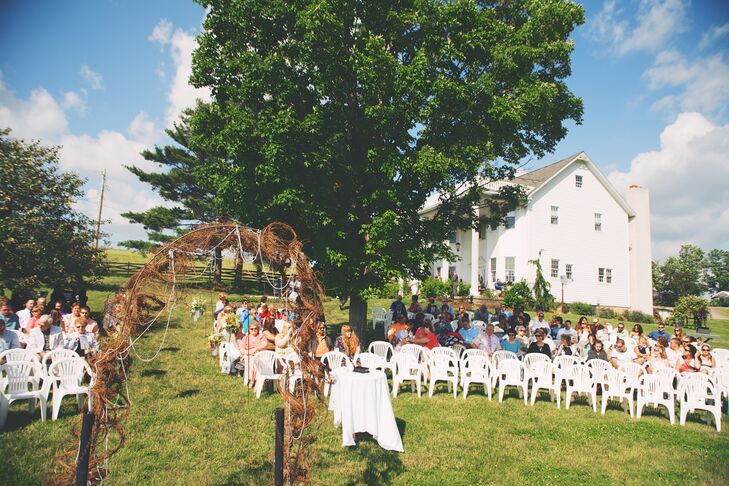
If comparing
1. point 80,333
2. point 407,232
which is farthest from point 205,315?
point 407,232

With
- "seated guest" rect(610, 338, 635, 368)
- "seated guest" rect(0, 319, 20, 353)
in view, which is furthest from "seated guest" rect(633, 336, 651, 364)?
"seated guest" rect(0, 319, 20, 353)

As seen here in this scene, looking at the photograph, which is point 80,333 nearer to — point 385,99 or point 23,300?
point 23,300

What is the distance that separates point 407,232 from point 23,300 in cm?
1241

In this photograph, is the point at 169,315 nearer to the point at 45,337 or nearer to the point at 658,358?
the point at 45,337

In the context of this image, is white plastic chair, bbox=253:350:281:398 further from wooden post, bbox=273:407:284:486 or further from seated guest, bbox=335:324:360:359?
wooden post, bbox=273:407:284:486

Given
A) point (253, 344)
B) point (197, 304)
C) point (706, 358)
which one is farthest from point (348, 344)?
point (197, 304)

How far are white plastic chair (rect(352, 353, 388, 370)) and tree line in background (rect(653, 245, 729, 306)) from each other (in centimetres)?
4017

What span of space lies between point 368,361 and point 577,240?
84.3 ft

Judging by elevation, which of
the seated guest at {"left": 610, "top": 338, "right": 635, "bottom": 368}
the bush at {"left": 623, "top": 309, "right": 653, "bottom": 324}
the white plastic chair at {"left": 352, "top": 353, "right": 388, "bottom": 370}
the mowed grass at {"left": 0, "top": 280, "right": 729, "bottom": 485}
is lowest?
the mowed grass at {"left": 0, "top": 280, "right": 729, "bottom": 485}

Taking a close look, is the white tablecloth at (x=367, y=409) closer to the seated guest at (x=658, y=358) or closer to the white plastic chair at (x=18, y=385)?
the white plastic chair at (x=18, y=385)

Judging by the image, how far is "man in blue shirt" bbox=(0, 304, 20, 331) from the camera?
31.6 ft

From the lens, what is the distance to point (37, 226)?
13500 mm

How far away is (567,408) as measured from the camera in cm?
904

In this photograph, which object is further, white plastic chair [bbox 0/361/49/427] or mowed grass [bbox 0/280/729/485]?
white plastic chair [bbox 0/361/49/427]
